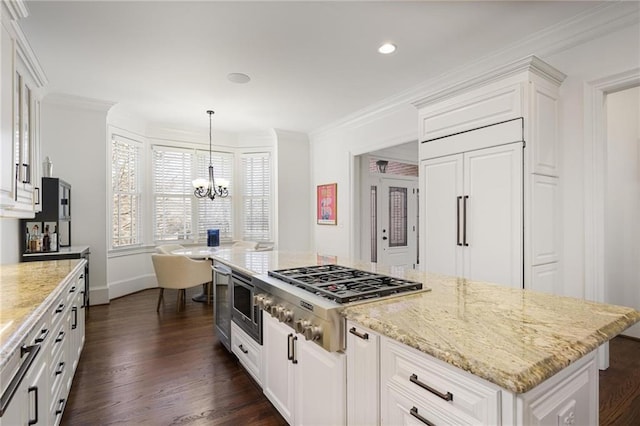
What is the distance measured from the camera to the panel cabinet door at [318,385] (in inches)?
58.1

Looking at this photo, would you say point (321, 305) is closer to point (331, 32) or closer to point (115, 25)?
point (331, 32)

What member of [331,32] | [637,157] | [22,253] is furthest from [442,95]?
[22,253]

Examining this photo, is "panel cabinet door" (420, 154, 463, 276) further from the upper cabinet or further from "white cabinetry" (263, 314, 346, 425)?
the upper cabinet

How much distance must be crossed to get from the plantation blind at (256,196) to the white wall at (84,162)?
2497 millimetres

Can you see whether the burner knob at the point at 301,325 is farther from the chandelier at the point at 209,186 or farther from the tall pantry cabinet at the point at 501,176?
the chandelier at the point at 209,186

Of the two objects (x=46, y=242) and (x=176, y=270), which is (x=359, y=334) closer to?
(x=176, y=270)

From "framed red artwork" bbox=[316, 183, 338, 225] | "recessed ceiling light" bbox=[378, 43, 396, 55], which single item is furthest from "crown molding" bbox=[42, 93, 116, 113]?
"recessed ceiling light" bbox=[378, 43, 396, 55]

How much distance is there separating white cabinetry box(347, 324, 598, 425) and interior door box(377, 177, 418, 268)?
5.00 m

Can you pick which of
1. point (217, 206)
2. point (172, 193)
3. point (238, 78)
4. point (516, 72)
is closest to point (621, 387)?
point (516, 72)

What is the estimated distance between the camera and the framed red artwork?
19.2ft

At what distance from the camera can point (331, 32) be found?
288cm

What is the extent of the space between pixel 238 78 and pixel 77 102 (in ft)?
8.34

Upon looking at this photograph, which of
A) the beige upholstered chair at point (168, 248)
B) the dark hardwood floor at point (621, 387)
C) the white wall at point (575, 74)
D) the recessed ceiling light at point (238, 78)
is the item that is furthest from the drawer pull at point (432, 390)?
the beige upholstered chair at point (168, 248)

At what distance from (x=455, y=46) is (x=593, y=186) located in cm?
173
